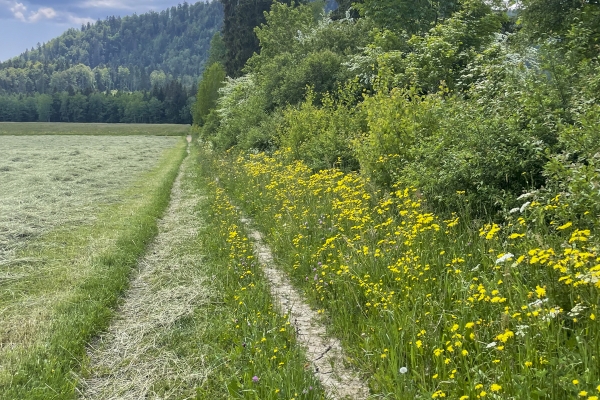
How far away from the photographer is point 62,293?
6168 millimetres

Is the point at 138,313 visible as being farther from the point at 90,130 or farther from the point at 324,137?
the point at 90,130

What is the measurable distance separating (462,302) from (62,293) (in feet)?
17.7

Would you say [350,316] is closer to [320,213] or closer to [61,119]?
Result: [320,213]

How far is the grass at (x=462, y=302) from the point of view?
3006 mm

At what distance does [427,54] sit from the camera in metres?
13.8

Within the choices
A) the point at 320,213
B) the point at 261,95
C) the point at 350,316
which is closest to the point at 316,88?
the point at 261,95

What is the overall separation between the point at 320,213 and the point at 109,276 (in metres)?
3.90

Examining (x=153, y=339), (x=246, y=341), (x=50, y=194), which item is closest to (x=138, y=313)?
(x=153, y=339)

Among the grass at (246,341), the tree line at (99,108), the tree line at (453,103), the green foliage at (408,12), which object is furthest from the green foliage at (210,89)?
the tree line at (99,108)

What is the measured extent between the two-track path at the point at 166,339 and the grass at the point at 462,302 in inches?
8.7

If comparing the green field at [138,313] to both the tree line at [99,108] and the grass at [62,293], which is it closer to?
the grass at [62,293]

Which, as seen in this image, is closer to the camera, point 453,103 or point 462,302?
point 462,302

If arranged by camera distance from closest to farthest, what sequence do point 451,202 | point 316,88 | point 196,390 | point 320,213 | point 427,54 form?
1. point 196,390
2. point 451,202
3. point 320,213
4. point 427,54
5. point 316,88

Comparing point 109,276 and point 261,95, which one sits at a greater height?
point 261,95
